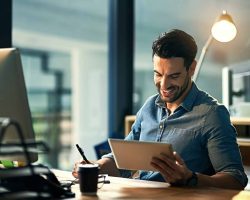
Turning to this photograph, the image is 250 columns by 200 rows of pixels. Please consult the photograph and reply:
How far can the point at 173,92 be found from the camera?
1.98 m

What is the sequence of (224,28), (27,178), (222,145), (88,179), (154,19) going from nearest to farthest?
(27,178)
(88,179)
(222,145)
(224,28)
(154,19)

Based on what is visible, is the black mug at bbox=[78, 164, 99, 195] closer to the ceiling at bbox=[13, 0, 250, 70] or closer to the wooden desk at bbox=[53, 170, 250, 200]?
the wooden desk at bbox=[53, 170, 250, 200]

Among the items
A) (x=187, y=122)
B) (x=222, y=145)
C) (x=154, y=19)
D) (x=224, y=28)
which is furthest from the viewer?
(x=154, y=19)

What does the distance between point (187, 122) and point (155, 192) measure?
1.57 ft

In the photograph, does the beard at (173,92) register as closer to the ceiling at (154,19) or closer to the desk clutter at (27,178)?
the desk clutter at (27,178)

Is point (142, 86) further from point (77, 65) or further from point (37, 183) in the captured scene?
point (37, 183)

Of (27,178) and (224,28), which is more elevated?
(224,28)

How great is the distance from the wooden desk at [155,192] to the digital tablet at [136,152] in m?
0.07

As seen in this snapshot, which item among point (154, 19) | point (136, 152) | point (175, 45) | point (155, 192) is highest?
point (154, 19)

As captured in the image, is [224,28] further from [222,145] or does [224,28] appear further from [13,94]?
[13,94]

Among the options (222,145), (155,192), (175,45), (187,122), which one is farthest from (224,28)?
(155,192)

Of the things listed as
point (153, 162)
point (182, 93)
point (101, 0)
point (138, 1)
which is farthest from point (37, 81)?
point (153, 162)

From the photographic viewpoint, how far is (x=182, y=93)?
1995 mm

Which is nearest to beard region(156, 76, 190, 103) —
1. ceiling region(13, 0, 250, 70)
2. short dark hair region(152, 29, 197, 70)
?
short dark hair region(152, 29, 197, 70)
